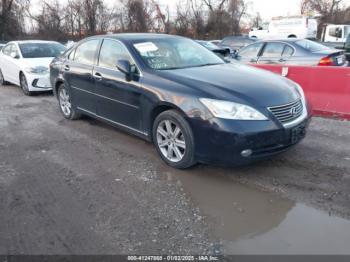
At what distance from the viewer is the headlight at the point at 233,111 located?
3699 millimetres

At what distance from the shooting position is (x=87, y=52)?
19.0 ft

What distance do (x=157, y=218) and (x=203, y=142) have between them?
3.29 ft

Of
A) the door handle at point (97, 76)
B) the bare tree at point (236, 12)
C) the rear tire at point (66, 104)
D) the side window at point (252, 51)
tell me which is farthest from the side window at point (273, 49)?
the bare tree at point (236, 12)

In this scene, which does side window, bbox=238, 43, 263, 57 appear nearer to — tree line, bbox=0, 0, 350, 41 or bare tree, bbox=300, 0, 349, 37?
tree line, bbox=0, 0, 350, 41

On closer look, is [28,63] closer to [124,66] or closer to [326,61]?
[124,66]

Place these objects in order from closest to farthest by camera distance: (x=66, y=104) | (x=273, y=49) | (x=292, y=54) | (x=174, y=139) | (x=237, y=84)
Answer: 1. (x=237, y=84)
2. (x=174, y=139)
3. (x=66, y=104)
4. (x=292, y=54)
5. (x=273, y=49)

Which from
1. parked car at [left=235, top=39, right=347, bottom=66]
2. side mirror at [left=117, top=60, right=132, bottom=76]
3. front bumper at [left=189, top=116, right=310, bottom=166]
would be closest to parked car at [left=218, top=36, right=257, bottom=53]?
parked car at [left=235, top=39, right=347, bottom=66]

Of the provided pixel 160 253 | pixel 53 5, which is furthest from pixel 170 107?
pixel 53 5

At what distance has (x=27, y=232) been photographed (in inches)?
123

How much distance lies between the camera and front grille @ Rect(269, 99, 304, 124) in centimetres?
384

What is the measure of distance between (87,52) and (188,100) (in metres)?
2.60

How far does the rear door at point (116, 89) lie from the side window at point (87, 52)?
9.2 inches

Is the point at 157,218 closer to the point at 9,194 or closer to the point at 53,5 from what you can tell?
the point at 9,194

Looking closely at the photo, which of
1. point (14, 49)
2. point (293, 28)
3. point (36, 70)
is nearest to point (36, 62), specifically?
point (36, 70)
